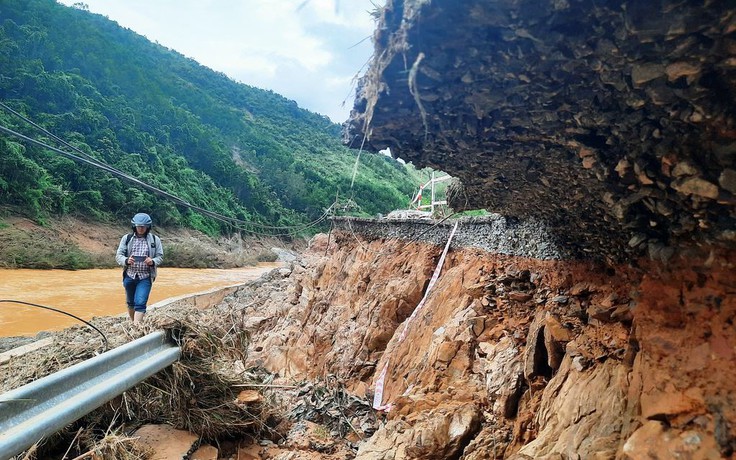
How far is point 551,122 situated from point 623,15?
821mm

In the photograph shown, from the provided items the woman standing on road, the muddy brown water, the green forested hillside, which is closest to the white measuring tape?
the woman standing on road

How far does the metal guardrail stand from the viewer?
217 cm

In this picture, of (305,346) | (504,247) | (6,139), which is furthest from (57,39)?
(504,247)

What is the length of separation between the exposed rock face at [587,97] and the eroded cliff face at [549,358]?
449 mm

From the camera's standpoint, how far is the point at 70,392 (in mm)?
2537

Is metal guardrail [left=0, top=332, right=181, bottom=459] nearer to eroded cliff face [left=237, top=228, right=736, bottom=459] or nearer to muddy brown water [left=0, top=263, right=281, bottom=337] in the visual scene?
eroded cliff face [left=237, top=228, right=736, bottom=459]

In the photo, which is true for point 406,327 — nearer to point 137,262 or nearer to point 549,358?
point 549,358

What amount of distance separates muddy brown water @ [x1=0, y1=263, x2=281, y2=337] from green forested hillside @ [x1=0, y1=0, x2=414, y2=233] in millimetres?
7203

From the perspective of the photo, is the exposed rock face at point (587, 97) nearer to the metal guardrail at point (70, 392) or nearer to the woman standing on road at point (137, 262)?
the metal guardrail at point (70, 392)

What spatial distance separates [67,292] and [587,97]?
1995cm

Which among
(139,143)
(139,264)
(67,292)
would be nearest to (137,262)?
(139,264)

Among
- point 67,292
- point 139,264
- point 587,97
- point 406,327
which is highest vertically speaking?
point 587,97

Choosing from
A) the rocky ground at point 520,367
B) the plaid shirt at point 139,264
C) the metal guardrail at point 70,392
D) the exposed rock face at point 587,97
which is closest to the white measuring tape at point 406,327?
the rocky ground at point 520,367

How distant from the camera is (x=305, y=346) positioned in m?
9.78
